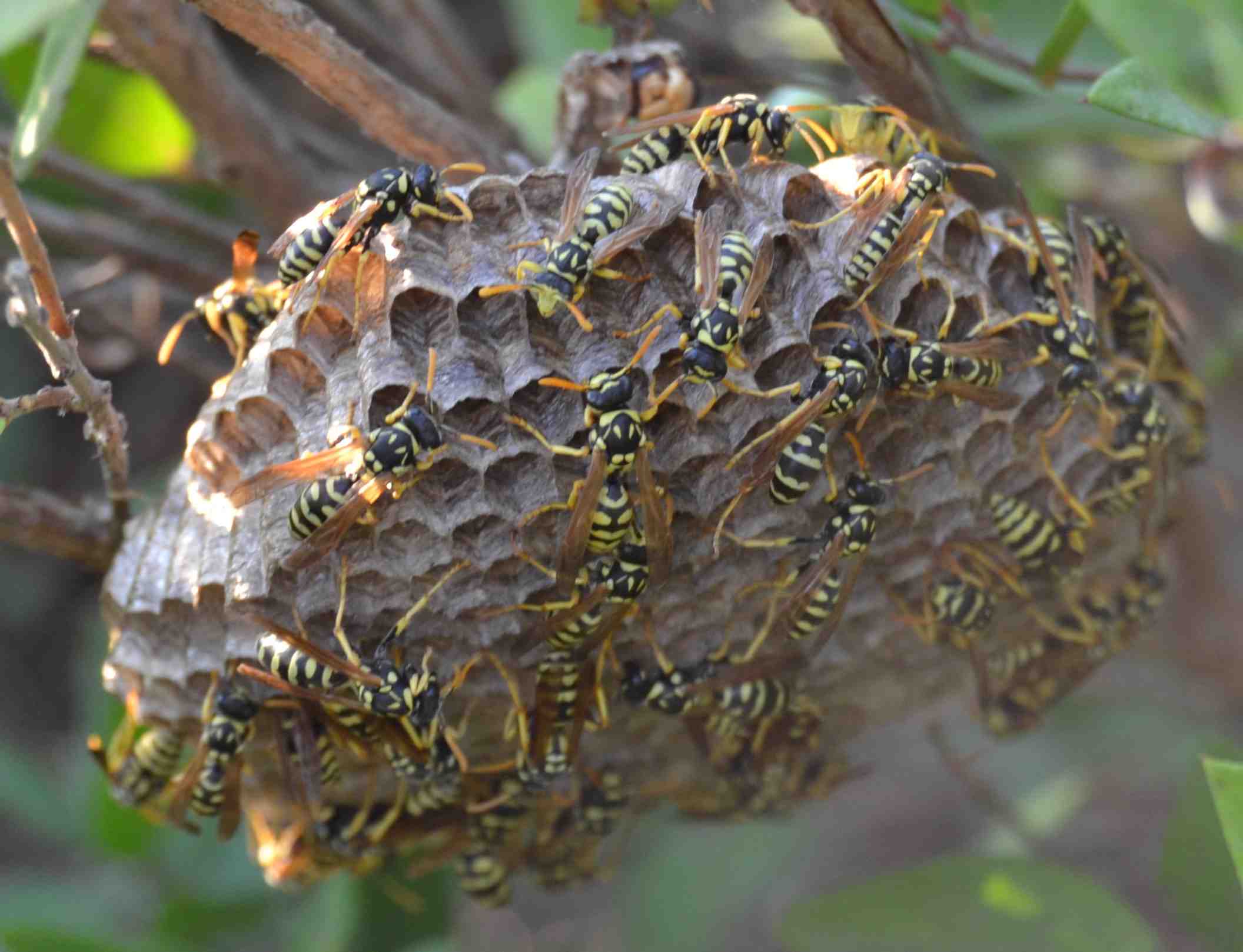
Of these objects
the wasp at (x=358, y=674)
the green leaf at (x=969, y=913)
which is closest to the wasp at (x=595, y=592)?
the wasp at (x=358, y=674)

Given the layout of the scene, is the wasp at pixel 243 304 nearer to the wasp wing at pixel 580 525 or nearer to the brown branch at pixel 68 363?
the brown branch at pixel 68 363

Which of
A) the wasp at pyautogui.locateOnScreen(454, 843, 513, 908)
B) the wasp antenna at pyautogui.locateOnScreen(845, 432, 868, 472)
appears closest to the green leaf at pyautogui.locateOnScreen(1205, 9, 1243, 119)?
the wasp antenna at pyautogui.locateOnScreen(845, 432, 868, 472)

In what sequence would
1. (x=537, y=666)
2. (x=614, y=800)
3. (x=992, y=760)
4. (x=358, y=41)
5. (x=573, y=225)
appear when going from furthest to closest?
(x=992, y=760)
(x=358, y=41)
(x=614, y=800)
(x=537, y=666)
(x=573, y=225)

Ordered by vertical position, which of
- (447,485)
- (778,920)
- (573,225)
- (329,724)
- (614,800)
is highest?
(573,225)

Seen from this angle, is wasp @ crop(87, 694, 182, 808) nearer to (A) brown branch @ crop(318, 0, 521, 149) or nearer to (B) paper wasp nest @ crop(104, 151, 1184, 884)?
(B) paper wasp nest @ crop(104, 151, 1184, 884)

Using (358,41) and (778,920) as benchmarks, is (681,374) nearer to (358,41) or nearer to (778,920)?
(778,920)

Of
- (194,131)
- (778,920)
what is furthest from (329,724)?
(194,131)
